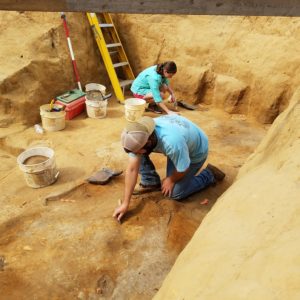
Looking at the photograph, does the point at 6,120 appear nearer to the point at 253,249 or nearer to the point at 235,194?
the point at 235,194

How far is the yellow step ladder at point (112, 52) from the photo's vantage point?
6645 millimetres

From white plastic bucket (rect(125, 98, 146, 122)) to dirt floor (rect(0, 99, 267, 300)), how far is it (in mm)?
955

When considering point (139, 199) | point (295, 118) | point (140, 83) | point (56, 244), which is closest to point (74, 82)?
point (140, 83)

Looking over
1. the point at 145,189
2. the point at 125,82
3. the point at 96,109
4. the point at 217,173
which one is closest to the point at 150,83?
the point at 96,109

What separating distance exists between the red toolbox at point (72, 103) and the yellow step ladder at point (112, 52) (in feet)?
3.11

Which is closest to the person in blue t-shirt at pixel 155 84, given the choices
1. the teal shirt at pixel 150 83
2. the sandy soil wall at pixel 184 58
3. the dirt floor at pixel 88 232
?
the teal shirt at pixel 150 83

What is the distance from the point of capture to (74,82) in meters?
6.38

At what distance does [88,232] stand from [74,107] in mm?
3242

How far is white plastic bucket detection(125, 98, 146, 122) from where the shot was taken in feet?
18.1

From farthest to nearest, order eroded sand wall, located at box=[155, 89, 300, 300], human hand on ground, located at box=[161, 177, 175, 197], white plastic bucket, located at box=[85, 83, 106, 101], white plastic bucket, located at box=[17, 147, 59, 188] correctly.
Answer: white plastic bucket, located at box=[85, 83, 106, 101]
white plastic bucket, located at box=[17, 147, 59, 188]
human hand on ground, located at box=[161, 177, 175, 197]
eroded sand wall, located at box=[155, 89, 300, 300]

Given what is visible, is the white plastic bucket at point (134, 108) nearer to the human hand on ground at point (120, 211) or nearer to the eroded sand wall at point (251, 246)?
the human hand on ground at point (120, 211)

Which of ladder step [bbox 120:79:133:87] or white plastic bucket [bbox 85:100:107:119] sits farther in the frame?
ladder step [bbox 120:79:133:87]

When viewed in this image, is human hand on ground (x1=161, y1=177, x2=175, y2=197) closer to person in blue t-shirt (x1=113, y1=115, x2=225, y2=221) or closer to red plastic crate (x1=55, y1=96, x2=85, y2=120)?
person in blue t-shirt (x1=113, y1=115, x2=225, y2=221)

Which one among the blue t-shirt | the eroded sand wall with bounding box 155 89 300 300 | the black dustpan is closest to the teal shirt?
the black dustpan
